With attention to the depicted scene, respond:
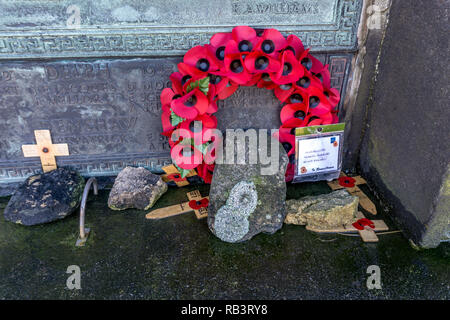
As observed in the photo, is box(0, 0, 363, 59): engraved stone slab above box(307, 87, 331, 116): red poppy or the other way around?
above

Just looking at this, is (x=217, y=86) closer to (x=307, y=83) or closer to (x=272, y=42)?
(x=272, y=42)

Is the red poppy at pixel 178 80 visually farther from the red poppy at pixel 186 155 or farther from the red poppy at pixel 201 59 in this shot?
the red poppy at pixel 186 155

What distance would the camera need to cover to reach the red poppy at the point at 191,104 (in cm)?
221

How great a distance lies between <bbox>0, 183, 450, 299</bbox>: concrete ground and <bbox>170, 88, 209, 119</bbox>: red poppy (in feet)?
2.45

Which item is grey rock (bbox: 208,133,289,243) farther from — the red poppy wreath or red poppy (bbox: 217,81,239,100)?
red poppy (bbox: 217,81,239,100)

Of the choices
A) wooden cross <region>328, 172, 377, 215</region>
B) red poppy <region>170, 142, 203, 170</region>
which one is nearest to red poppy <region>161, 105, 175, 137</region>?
red poppy <region>170, 142, 203, 170</region>

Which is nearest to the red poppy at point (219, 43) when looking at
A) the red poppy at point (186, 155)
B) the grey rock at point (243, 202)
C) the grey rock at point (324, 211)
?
the red poppy at point (186, 155)

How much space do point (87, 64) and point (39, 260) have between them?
1.36 meters

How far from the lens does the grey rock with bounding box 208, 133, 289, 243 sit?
211 centimetres

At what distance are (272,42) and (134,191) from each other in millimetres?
1456

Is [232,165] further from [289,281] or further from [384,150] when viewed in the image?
[384,150]

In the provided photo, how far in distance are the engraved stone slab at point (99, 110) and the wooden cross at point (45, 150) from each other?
37mm

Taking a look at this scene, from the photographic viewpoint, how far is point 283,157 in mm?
2213

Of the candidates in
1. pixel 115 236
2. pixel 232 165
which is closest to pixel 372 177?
pixel 232 165
